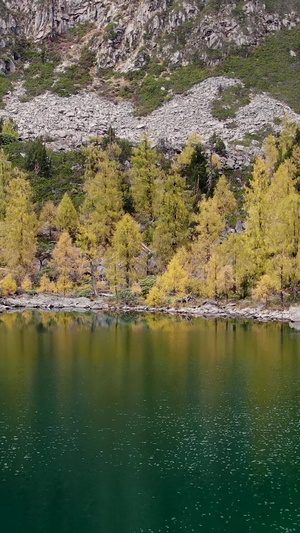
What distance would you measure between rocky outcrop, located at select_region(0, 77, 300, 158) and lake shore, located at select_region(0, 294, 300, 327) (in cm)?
4724

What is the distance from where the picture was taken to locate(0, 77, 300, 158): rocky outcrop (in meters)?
116

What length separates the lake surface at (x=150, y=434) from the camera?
71.6 feet

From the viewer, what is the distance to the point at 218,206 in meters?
80.6

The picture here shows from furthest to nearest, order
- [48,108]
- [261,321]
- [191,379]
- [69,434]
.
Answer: [48,108] < [261,321] < [191,379] < [69,434]

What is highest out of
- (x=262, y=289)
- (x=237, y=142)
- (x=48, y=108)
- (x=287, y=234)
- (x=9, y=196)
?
(x=48, y=108)

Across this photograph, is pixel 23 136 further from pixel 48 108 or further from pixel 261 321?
pixel 261 321

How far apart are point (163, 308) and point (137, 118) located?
70.8 meters

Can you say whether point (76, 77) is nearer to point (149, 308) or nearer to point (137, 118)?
point (137, 118)

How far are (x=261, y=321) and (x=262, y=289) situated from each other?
5.18 meters

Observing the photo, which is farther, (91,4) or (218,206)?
(91,4)

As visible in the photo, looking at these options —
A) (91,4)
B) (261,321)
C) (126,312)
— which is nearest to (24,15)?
(91,4)

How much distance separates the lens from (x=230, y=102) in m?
126

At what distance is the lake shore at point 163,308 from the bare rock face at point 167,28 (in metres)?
90.5

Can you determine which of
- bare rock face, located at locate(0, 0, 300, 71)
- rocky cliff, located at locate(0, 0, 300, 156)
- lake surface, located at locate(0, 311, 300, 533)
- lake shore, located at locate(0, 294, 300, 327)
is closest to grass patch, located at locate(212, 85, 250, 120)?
rocky cliff, located at locate(0, 0, 300, 156)
